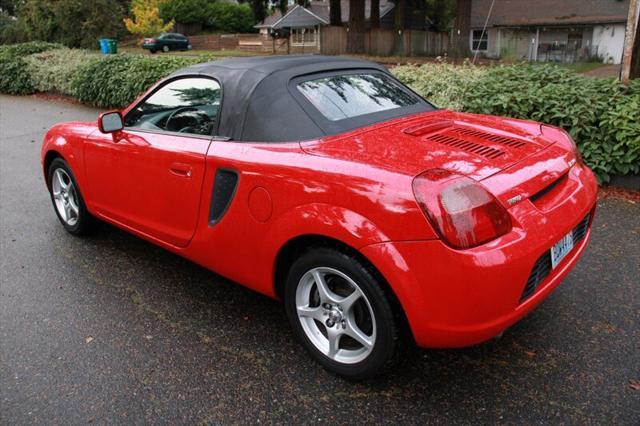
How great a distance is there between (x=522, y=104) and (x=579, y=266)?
2794mm

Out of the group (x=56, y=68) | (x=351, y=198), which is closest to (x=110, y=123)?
(x=351, y=198)

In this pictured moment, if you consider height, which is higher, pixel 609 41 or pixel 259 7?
pixel 259 7

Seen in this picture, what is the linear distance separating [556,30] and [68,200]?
37202 millimetres

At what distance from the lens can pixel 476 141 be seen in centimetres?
277

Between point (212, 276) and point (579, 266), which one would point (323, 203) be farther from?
point (579, 266)

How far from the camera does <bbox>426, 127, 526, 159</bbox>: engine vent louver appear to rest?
103 inches

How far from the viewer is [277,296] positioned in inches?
115

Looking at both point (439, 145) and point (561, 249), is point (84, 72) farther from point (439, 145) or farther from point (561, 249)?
point (561, 249)

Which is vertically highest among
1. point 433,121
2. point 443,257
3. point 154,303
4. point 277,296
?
point 433,121

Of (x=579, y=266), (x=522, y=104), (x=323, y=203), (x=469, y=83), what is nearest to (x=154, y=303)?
(x=323, y=203)

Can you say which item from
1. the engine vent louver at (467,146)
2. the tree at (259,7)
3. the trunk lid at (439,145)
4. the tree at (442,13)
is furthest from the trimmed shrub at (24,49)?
the tree at (442,13)

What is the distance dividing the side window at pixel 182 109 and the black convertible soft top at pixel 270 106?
0.35 feet

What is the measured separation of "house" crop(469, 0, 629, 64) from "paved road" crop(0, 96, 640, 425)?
3062cm

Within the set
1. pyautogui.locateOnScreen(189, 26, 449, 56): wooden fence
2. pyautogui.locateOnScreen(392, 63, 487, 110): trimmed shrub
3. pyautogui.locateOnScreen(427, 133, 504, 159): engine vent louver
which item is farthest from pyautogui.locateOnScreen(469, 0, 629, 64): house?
pyautogui.locateOnScreen(427, 133, 504, 159): engine vent louver
